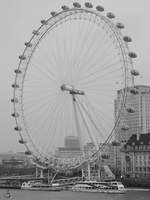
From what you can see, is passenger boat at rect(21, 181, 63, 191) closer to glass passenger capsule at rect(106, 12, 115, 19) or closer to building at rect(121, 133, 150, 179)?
building at rect(121, 133, 150, 179)

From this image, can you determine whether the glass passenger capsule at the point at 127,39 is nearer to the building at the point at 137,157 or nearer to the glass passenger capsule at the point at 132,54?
the glass passenger capsule at the point at 132,54

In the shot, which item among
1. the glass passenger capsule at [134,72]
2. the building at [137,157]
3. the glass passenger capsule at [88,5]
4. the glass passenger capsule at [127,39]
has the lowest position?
the building at [137,157]

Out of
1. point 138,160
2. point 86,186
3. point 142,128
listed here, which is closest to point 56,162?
point 86,186

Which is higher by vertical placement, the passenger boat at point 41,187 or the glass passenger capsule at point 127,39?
the glass passenger capsule at point 127,39

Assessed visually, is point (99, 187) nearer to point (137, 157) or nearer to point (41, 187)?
point (41, 187)

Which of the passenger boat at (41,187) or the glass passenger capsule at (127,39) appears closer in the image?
the glass passenger capsule at (127,39)

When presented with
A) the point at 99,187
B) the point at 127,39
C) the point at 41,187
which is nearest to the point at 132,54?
the point at 127,39

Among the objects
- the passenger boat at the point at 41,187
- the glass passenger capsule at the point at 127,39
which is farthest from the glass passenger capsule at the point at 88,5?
the passenger boat at the point at 41,187

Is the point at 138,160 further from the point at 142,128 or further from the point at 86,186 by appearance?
the point at 142,128
